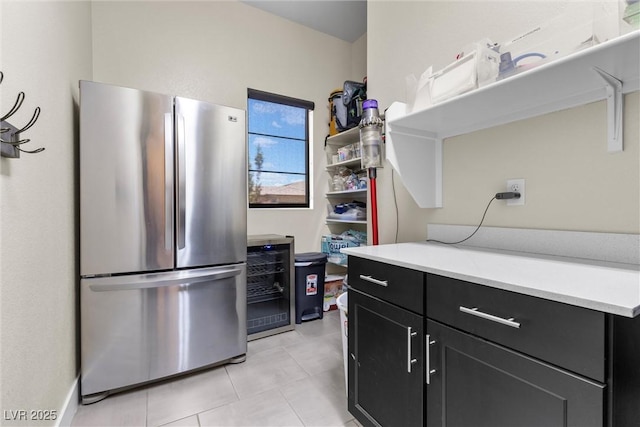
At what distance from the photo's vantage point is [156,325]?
1750mm

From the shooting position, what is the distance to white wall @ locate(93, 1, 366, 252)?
2336mm

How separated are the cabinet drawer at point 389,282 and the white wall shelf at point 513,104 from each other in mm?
Result: 569

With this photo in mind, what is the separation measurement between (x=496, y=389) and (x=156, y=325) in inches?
71.1

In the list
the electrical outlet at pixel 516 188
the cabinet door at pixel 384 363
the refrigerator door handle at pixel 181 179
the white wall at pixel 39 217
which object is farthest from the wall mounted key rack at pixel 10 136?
the electrical outlet at pixel 516 188

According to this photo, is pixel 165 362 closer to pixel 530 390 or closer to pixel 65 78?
pixel 65 78

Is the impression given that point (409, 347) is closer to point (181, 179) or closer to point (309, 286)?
point (181, 179)

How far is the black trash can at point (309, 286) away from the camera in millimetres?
2705

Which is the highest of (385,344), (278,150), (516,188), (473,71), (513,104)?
(278,150)

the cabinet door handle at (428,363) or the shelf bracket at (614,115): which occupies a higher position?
the shelf bracket at (614,115)

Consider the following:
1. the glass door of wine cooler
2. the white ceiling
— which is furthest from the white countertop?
the white ceiling

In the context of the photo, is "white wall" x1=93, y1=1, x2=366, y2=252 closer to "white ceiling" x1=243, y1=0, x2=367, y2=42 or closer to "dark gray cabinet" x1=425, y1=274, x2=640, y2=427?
"white ceiling" x1=243, y1=0, x2=367, y2=42

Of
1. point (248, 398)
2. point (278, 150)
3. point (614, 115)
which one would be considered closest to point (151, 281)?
point (248, 398)

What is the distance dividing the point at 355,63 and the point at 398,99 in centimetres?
189

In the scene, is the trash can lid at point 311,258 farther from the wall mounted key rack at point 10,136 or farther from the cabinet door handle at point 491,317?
the wall mounted key rack at point 10,136
